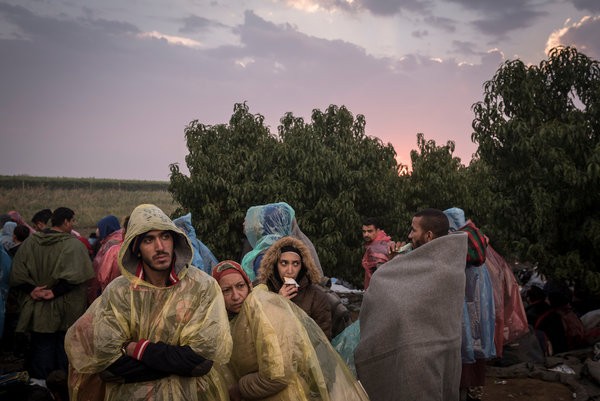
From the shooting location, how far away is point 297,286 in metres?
3.46

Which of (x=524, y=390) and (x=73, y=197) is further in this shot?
(x=73, y=197)

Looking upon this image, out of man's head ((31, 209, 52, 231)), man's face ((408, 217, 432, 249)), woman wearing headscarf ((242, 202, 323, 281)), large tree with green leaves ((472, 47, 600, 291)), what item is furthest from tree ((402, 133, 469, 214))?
man's face ((408, 217, 432, 249))

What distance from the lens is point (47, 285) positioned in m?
5.49

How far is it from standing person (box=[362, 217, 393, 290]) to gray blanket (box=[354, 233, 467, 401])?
2.99 m

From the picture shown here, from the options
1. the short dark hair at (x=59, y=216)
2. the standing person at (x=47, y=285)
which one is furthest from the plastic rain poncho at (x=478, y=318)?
the short dark hair at (x=59, y=216)

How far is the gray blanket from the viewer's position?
3225 mm

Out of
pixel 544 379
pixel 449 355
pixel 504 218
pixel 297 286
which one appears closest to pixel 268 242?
pixel 297 286

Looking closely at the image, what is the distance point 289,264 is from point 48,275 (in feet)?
10.7

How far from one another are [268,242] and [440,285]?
2.09m

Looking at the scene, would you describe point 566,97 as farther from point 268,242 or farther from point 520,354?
point 268,242

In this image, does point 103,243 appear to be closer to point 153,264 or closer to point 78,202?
point 153,264

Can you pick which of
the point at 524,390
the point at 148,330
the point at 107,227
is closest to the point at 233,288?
the point at 148,330

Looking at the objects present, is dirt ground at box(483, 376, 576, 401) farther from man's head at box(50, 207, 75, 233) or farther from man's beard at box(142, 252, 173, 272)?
man's head at box(50, 207, 75, 233)

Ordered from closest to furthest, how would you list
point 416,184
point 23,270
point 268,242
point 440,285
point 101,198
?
point 440,285
point 268,242
point 23,270
point 416,184
point 101,198
